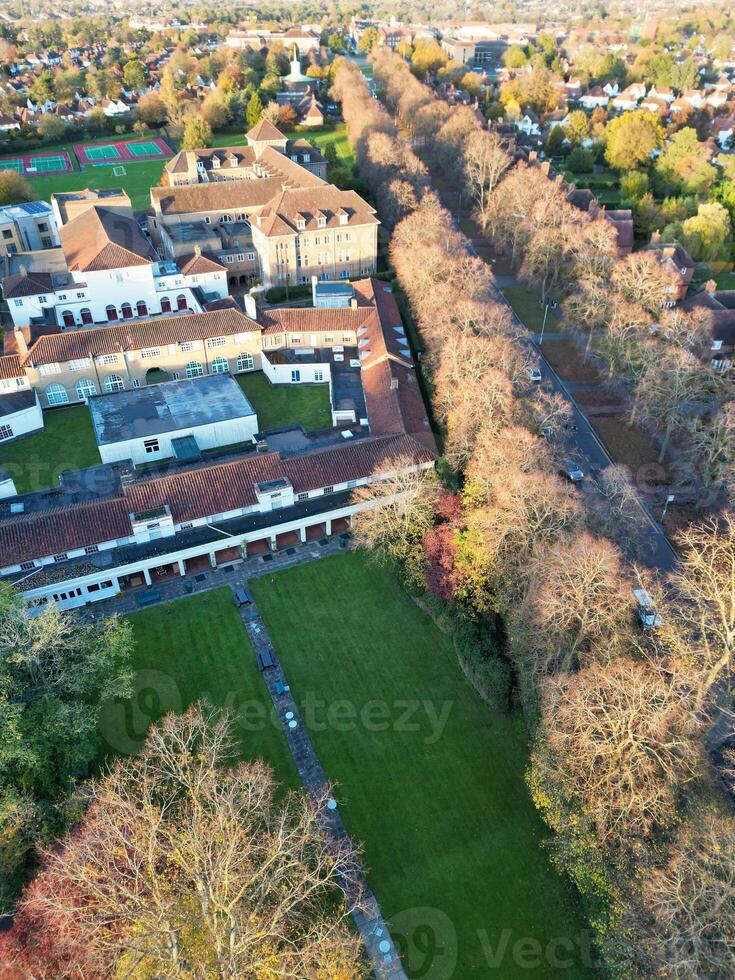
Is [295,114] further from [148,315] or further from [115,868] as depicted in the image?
[115,868]

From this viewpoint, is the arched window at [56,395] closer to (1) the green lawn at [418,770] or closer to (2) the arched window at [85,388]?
(2) the arched window at [85,388]

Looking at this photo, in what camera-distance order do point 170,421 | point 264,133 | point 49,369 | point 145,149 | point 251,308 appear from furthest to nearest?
point 145,149 < point 264,133 < point 251,308 < point 49,369 < point 170,421

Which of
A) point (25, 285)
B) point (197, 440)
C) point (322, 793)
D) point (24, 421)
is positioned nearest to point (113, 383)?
point (24, 421)

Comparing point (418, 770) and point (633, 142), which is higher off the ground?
point (633, 142)

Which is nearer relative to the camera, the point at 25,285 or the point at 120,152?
the point at 25,285

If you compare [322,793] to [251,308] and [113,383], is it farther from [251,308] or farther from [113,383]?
[251,308]

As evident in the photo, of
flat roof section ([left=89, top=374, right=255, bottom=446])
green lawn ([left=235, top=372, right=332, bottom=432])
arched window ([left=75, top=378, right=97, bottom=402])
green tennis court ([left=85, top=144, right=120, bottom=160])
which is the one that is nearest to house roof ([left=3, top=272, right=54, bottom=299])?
arched window ([left=75, top=378, right=97, bottom=402])

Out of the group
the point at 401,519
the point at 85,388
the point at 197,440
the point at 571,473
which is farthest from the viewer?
the point at 85,388

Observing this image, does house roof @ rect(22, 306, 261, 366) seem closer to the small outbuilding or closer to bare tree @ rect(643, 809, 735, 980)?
the small outbuilding
